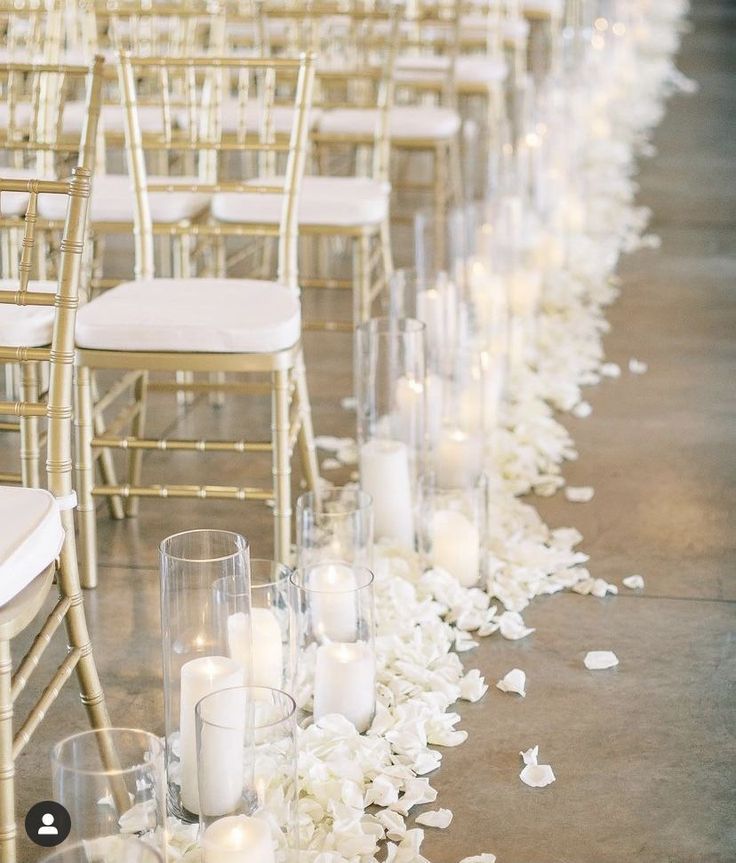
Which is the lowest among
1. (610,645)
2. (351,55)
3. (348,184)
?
(610,645)

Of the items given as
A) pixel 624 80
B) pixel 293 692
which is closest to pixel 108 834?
pixel 293 692

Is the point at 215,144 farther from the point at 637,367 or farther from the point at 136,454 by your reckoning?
the point at 637,367

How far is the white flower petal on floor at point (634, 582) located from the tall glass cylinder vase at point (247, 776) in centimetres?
113

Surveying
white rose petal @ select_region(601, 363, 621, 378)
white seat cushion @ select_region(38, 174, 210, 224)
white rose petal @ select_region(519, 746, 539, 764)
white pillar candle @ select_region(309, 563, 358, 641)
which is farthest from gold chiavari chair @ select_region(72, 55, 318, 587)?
white rose petal @ select_region(601, 363, 621, 378)

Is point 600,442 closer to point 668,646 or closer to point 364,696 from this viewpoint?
point 668,646

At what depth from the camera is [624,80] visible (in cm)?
980

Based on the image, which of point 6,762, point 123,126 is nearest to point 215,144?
point 123,126

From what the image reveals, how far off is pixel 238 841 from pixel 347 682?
0.51m

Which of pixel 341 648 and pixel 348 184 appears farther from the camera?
pixel 348 184

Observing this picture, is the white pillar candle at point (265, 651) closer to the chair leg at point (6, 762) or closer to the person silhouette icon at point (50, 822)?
the chair leg at point (6, 762)

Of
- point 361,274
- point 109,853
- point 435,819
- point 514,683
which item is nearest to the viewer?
point 109,853

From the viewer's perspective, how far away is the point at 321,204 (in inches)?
138

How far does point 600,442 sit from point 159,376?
1.31 m

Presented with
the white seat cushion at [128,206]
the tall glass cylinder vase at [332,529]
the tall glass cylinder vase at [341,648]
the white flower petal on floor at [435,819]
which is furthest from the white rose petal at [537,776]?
the white seat cushion at [128,206]
